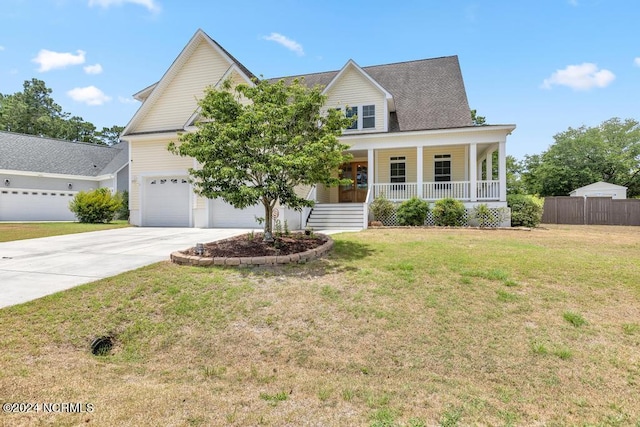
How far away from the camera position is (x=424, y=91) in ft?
60.6

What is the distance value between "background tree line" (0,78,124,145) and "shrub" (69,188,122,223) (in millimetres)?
24955

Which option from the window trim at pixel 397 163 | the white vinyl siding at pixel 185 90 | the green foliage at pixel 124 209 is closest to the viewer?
the white vinyl siding at pixel 185 90

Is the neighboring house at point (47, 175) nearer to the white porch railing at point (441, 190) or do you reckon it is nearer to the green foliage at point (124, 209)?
the green foliage at point (124, 209)

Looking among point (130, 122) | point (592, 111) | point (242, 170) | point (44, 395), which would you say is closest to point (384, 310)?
point (44, 395)

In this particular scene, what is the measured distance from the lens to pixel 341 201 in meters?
18.9

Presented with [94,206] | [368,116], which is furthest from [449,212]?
[94,206]

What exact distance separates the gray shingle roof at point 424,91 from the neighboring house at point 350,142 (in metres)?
0.06

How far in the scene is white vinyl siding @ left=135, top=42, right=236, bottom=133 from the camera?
16.8m

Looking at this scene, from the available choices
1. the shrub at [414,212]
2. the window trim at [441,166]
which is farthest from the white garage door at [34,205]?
the window trim at [441,166]

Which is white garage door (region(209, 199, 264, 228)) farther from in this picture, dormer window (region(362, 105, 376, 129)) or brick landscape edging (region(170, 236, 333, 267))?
brick landscape edging (region(170, 236, 333, 267))

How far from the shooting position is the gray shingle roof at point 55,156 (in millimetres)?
23047

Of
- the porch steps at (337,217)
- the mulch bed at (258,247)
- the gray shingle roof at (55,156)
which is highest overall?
the gray shingle roof at (55,156)

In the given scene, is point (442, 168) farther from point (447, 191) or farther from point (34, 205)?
point (34, 205)

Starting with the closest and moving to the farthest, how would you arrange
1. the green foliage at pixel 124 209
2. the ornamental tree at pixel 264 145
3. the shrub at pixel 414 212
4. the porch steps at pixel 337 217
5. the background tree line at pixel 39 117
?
the ornamental tree at pixel 264 145, the porch steps at pixel 337 217, the shrub at pixel 414 212, the green foliage at pixel 124 209, the background tree line at pixel 39 117
